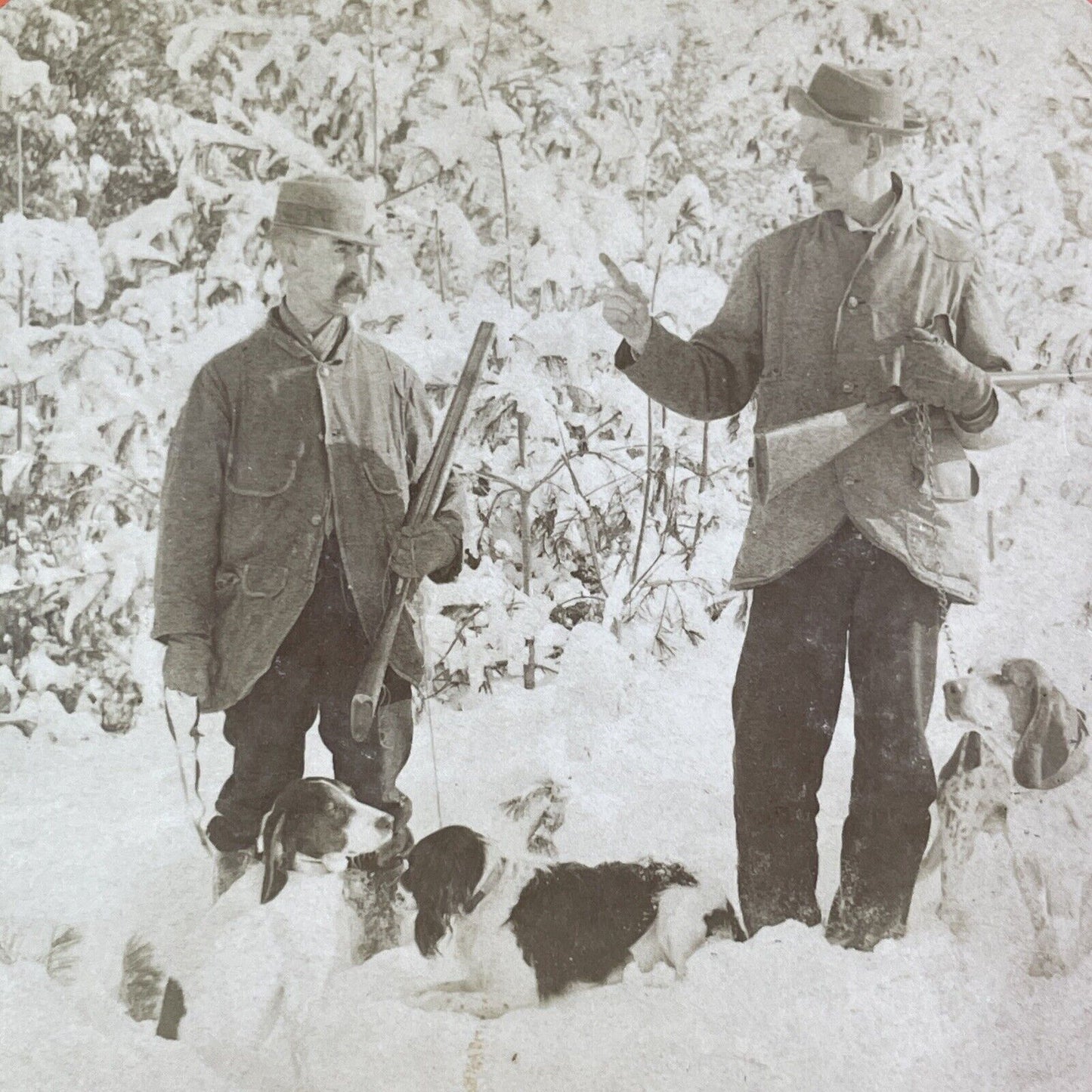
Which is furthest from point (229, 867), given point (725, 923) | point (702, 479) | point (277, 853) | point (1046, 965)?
point (1046, 965)

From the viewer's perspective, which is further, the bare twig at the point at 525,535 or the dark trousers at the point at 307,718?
the bare twig at the point at 525,535

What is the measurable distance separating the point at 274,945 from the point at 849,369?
1782 mm

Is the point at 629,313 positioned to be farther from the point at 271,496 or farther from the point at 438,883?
the point at 438,883

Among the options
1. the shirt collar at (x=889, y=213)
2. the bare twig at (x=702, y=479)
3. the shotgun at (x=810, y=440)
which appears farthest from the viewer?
the bare twig at (x=702, y=479)

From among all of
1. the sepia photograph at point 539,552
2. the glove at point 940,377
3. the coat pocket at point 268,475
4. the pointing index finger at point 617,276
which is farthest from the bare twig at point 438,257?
the glove at point 940,377

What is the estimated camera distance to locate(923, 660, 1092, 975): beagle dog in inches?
111

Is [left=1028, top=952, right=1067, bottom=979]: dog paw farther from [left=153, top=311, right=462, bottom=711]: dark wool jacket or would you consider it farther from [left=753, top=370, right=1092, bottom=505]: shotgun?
[left=153, top=311, right=462, bottom=711]: dark wool jacket

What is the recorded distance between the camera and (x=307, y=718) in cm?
275

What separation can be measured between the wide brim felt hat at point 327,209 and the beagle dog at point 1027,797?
169 cm

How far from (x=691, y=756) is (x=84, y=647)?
1.39 metres

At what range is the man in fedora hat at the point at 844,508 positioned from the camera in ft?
8.97

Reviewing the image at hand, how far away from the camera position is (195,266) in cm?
283

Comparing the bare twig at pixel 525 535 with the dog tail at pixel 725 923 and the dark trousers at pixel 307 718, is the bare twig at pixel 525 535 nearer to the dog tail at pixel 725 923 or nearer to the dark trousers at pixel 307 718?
the dark trousers at pixel 307 718

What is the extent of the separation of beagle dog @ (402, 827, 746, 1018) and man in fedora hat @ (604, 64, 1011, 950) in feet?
0.54
